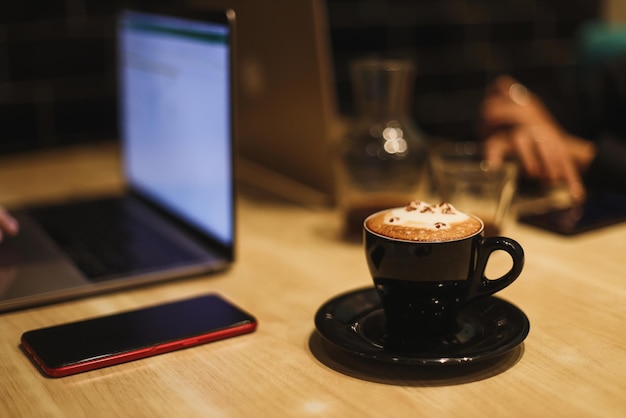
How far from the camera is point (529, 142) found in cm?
135

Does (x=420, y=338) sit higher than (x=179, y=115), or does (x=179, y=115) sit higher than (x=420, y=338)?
(x=179, y=115)

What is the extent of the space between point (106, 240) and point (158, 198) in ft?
0.58

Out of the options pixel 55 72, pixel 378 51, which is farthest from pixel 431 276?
pixel 378 51

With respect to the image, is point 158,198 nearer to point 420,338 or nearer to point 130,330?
point 130,330

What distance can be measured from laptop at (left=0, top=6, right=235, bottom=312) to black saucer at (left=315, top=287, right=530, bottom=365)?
0.81ft

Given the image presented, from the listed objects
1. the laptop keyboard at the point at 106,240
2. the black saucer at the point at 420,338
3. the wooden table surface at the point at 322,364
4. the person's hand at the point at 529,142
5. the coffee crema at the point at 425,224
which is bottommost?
the laptop keyboard at the point at 106,240

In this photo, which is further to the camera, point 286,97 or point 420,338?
point 286,97

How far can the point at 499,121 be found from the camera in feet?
4.72

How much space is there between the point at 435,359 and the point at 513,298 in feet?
0.79

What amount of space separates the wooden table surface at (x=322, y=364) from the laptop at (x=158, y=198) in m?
0.04

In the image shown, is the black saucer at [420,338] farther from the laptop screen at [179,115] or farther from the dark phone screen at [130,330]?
the laptop screen at [179,115]

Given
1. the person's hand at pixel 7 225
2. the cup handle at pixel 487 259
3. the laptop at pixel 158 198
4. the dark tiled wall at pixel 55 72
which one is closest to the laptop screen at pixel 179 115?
the laptop at pixel 158 198

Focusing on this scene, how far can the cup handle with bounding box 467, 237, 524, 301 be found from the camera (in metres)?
0.77

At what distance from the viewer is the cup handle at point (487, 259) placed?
2.51 ft
